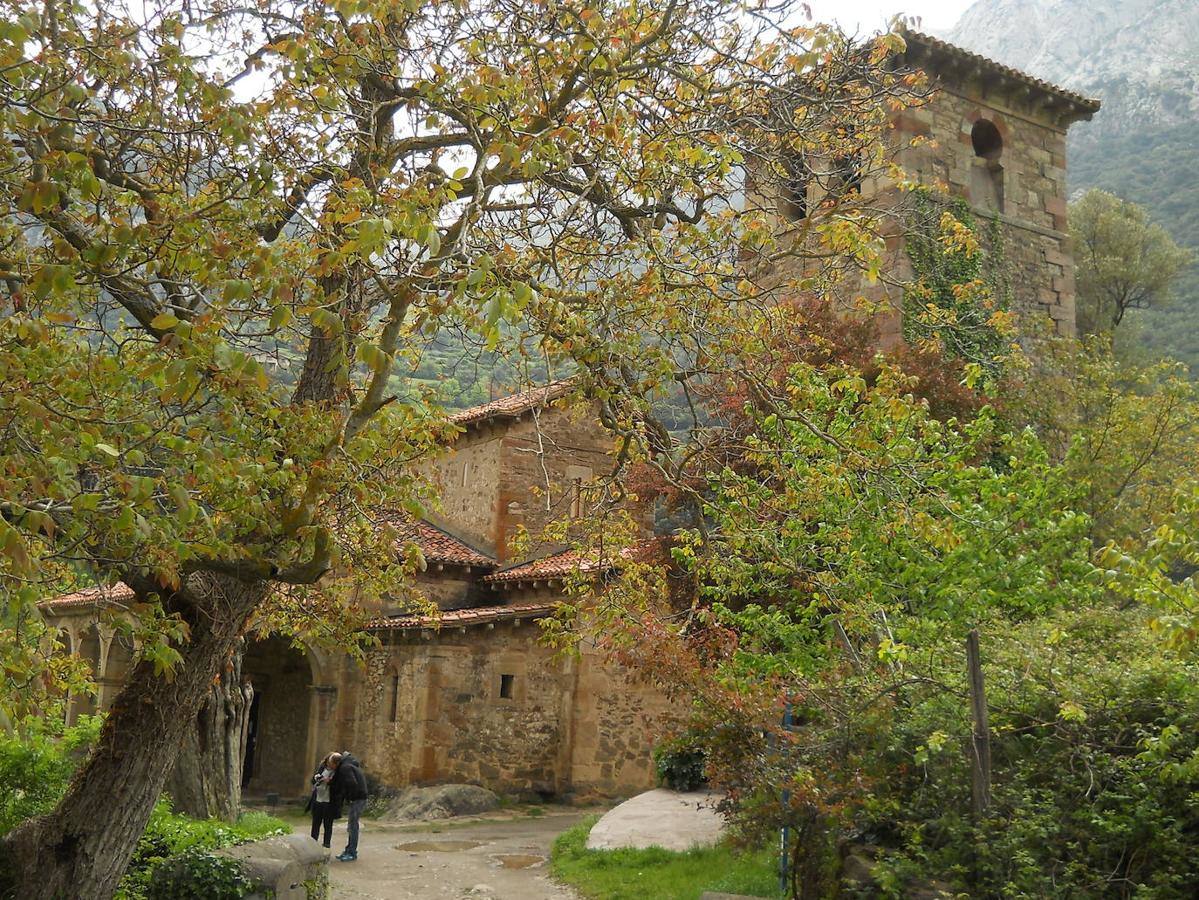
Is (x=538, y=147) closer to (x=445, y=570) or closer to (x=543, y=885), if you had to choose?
(x=543, y=885)

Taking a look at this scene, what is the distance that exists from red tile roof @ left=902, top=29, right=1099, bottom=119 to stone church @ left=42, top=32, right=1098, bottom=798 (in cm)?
4

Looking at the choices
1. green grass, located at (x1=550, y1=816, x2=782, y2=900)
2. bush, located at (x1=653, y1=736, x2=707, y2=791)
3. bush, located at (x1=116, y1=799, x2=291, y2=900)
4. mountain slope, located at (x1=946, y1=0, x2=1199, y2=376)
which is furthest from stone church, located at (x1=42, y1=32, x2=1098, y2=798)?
mountain slope, located at (x1=946, y1=0, x2=1199, y2=376)

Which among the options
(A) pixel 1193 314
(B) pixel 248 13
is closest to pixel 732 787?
(B) pixel 248 13

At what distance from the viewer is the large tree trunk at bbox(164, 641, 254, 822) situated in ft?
34.9

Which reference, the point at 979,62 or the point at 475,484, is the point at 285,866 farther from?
the point at 979,62

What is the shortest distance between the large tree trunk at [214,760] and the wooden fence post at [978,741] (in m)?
6.60

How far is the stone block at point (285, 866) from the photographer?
936 cm

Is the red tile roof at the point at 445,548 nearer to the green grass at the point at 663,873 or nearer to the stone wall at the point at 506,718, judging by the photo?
the stone wall at the point at 506,718

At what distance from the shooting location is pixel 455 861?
13.5m

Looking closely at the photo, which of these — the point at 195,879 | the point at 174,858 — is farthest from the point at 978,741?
the point at 174,858

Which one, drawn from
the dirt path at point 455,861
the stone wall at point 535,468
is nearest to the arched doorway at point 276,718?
the stone wall at point 535,468

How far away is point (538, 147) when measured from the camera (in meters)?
6.47

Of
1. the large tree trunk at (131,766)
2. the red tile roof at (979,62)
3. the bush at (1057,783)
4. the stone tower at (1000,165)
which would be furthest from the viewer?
the stone tower at (1000,165)

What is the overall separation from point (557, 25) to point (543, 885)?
8.76 meters
